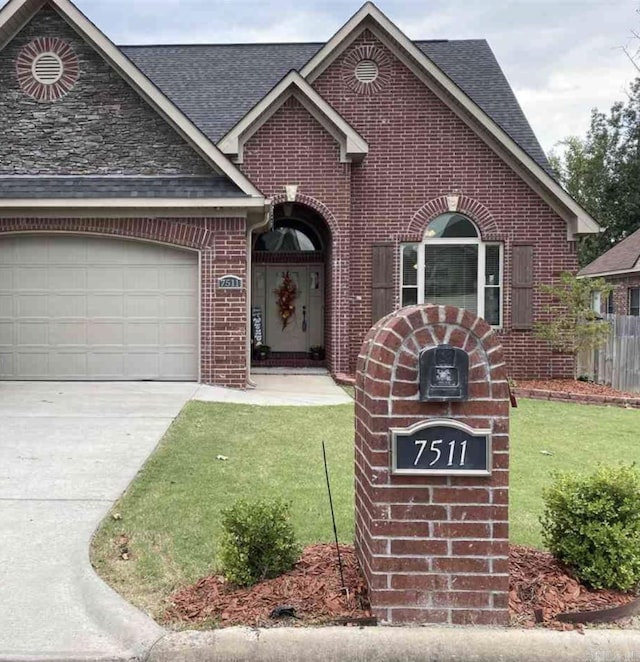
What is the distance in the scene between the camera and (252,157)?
12.9 m

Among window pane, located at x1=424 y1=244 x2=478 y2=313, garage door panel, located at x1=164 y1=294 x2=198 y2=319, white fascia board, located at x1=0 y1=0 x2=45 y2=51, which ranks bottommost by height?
garage door panel, located at x1=164 y1=294 x2=198 y2=319

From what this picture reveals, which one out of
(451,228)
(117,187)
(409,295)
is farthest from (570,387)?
(117,187)

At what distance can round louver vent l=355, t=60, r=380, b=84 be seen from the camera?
13.6 meters

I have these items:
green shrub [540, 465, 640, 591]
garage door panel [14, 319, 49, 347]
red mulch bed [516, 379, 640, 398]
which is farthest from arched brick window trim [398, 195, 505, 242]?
green shrub [540, 465, 640, 591]

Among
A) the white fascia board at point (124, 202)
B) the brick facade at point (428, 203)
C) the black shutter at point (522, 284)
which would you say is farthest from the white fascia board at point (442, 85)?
the white fascia board at point (124, 202)

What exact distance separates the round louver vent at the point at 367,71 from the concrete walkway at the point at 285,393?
6.64 m

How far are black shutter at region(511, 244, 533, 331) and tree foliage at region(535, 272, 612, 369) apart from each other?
333mm

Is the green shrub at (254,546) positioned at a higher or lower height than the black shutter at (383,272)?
lower

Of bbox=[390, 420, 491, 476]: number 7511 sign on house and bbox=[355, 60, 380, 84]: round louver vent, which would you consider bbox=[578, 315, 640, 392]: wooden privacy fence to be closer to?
bbox=[355, 60, 380, 84]: round louver vent

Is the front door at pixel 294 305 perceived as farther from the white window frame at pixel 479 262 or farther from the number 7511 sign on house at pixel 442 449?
the number 7511 sign on house at pixel 442 449

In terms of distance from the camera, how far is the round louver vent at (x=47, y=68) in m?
11.0

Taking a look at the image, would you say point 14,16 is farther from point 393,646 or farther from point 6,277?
point 393,646

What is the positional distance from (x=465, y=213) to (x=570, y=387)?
4222mm

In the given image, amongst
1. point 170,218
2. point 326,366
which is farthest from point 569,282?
point 170,218
